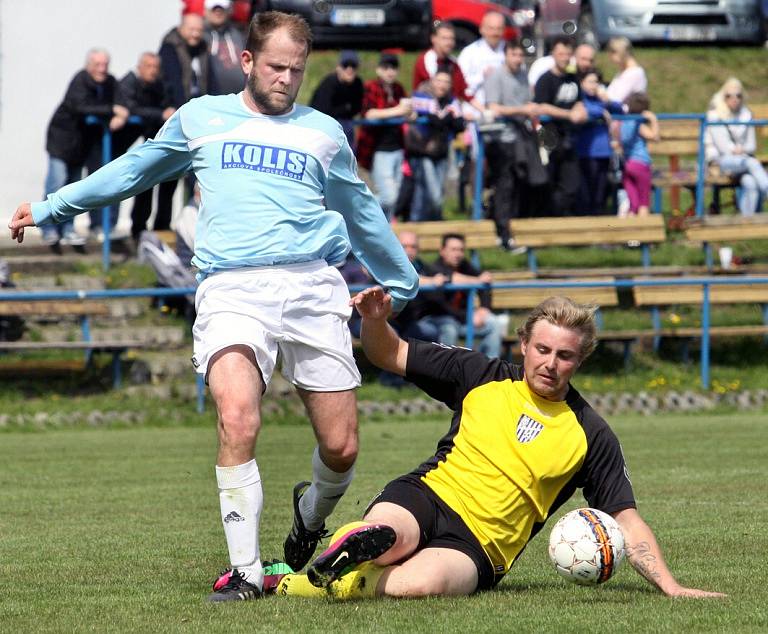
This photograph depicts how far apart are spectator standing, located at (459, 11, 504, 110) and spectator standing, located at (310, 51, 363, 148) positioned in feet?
6.04

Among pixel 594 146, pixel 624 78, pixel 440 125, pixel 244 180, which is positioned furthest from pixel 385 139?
pixel 244 180

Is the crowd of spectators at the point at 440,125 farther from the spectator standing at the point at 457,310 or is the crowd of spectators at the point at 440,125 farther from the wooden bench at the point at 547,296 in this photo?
the wooden bench at the point at 547,296

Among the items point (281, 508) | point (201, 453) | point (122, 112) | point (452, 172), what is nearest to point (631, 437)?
point (201, 453)

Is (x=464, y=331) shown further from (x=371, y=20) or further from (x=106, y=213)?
(x=371, y=20)

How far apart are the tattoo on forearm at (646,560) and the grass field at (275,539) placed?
0.30ft

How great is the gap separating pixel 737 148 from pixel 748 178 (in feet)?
1.67

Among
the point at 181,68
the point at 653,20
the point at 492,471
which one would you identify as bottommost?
the point at 492,471

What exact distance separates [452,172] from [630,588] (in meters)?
19.2

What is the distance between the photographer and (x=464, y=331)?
16031 millimetres

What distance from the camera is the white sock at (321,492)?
647 cm

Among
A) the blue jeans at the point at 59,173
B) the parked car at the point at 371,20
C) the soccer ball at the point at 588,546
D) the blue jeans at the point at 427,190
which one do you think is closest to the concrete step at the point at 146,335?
the blue jeans at the point at 59,173

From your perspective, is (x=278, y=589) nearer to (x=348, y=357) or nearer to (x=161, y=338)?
(x=348, y=357)

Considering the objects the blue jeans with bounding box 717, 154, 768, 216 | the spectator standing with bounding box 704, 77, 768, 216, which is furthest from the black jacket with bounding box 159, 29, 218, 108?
the blue jeans with bounding box 717, 154, 768, 216

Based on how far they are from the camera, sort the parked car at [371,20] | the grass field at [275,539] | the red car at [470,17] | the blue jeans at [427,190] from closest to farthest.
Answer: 1. the grass field at [275,539]
2. the blue jeans at [427,190]
3. the parked car at [371,20]
4. the red car at [470,17]
